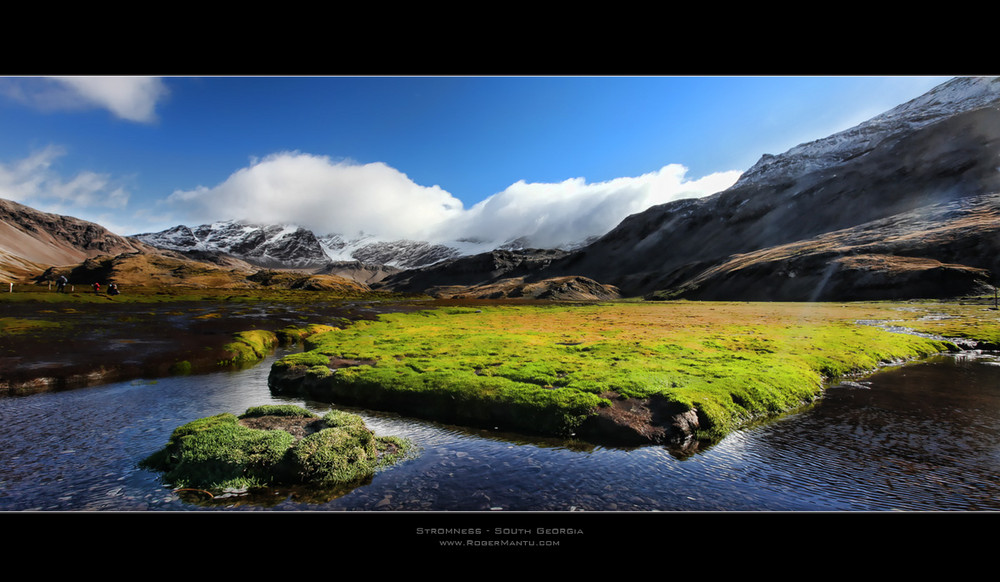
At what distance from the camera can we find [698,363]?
92.0ft

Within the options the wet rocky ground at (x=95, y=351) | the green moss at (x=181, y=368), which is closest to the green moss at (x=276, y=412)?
the wet rocky ground at (x=95, y=351)

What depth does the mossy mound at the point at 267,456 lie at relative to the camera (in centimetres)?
1290

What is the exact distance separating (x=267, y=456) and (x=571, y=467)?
406 inches

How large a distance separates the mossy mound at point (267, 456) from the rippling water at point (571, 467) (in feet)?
2.09

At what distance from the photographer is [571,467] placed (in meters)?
14.8

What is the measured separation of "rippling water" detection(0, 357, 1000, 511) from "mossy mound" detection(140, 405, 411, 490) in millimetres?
637

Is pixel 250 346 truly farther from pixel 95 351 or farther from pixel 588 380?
pixel 588 380

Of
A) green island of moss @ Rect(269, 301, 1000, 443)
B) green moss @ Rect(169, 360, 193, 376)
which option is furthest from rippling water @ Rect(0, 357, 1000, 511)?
green moss @ Rect(169, 360, 193, 376)

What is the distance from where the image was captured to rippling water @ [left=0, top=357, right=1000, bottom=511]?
12.2m

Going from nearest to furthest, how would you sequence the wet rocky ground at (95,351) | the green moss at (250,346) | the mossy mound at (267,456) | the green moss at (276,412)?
the mossy mound at (267,456) → the green moss at (276,412) → the wet rocky ground at (95,351) → the green moss at (250,346)

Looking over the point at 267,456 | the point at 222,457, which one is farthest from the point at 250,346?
the point at 267,456

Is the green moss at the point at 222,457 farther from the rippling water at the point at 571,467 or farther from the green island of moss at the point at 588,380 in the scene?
the green island of moss at the point at 588,380

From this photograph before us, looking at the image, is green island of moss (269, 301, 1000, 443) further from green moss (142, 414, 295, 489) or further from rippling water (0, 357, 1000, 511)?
green moss (142, 414, 295, 489)
